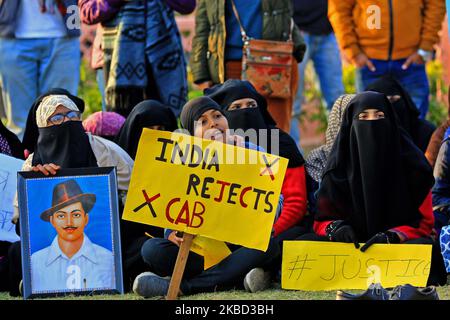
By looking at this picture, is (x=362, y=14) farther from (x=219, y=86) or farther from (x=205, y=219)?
(x=205, y=219)

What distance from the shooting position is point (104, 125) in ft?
27.3

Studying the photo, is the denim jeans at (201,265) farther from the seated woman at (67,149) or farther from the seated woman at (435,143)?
the seated woman at (435,143)

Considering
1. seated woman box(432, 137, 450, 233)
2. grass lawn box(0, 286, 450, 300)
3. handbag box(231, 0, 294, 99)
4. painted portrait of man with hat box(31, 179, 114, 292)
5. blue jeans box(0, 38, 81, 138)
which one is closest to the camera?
grass lawn box(0, 286, 450, 300)

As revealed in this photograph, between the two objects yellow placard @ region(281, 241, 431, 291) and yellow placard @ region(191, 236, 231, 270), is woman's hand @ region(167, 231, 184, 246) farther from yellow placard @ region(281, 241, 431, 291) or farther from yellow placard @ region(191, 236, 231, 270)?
yellow placard @ region(281, 241, 431, 291)

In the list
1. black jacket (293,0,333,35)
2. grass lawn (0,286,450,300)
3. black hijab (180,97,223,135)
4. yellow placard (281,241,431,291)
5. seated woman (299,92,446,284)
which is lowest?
grass lawn (0,286,450,300)

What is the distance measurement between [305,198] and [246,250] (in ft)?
2.41

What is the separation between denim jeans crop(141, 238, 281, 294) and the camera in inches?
269

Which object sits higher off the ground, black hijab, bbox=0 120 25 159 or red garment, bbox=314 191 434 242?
black hijab, bbox=0 120 25 159

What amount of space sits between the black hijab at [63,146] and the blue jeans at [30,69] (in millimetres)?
2215

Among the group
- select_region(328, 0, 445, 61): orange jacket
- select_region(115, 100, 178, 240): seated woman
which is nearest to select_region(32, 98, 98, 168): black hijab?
select_region(115, 100, 178, 240): seated woman

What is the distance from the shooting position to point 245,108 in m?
7.75

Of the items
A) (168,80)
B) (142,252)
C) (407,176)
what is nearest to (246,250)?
(142,252)

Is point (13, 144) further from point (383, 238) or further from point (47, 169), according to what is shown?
point (383, 238)

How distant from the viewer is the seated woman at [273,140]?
24.3 feet
